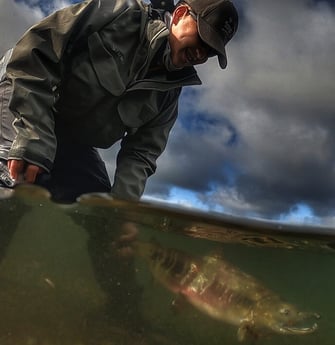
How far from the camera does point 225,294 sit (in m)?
3.37

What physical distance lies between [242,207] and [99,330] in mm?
1572

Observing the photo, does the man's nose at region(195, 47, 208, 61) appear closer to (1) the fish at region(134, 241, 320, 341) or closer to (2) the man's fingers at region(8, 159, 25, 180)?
(2) the man's fingers at region(8, 159, 25, 180)

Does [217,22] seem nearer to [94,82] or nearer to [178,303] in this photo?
[94,82]

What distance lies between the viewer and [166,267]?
3535 millimetres

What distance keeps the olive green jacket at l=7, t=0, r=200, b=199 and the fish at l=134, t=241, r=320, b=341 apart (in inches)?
47.6

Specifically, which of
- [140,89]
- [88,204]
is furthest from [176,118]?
[88,204]

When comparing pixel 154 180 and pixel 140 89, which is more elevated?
pixel 140 89

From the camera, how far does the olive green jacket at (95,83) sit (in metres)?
2.10

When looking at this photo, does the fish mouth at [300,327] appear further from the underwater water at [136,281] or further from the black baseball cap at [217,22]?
the black baseball cap at [217,22]

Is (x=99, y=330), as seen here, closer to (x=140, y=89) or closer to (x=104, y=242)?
(x=104, y=242)

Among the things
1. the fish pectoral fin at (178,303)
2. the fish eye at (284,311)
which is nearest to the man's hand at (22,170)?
the fish pectoral fin at (178,303)

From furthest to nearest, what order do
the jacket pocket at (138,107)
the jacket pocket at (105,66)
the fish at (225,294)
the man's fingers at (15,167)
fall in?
the fish at (225,294) < the jacket pocket at (138,107) < the jacket pocket at (105,66) < the man's fingers at (15,167)

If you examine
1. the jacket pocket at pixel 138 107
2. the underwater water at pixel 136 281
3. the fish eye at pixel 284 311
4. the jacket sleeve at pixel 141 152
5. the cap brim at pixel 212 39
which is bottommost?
the fish eye at pixel 284 311

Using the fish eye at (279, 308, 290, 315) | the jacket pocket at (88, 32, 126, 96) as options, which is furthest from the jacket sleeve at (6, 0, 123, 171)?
the fish eye at (279, 308, 290, 315)
